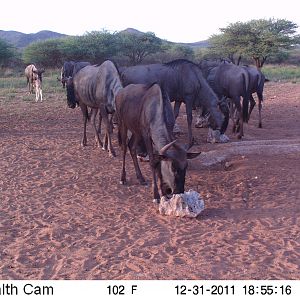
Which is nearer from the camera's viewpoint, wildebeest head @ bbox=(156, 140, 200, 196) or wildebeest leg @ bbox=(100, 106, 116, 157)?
wildebeest head @ bbox=(156, 140, 200, 196)

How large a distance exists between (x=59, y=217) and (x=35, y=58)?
38.8m

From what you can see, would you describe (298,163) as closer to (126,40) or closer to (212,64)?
(212,64)

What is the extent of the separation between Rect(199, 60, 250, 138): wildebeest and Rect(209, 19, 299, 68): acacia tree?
30870mm

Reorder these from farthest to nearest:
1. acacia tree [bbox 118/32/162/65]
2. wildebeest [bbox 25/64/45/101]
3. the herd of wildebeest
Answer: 1. acacia tree [bbox 118/32/162/65]
2. wildebeest [bbox 25/64/45/101]
3. the herd of wildebeest

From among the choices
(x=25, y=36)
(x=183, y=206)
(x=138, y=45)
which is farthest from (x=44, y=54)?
(x=25, y=36)

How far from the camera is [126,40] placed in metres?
42.9

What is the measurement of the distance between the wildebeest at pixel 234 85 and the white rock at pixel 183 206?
6.21 metres

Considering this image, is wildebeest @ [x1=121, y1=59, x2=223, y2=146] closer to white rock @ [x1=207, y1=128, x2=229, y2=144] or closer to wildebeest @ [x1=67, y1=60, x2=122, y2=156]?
white rock @ [x1=207, y1=128, x2=229, y2=144]

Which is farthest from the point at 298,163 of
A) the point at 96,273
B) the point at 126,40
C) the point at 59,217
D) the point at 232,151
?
the point at 126,40

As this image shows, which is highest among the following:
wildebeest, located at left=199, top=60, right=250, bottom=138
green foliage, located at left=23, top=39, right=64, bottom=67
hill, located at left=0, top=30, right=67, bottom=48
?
hill, located at left=0, top=30, right=67, bottom=48

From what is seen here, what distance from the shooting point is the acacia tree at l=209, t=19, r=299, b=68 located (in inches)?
1694

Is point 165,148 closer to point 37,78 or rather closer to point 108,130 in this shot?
point 108,130

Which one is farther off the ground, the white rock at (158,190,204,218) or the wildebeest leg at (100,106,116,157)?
the wildebeest leg at (100,106,116,157)

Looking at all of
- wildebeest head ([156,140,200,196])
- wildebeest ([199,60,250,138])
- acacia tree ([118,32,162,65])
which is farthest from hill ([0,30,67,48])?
wildebeest head ([156,140,200,196])
